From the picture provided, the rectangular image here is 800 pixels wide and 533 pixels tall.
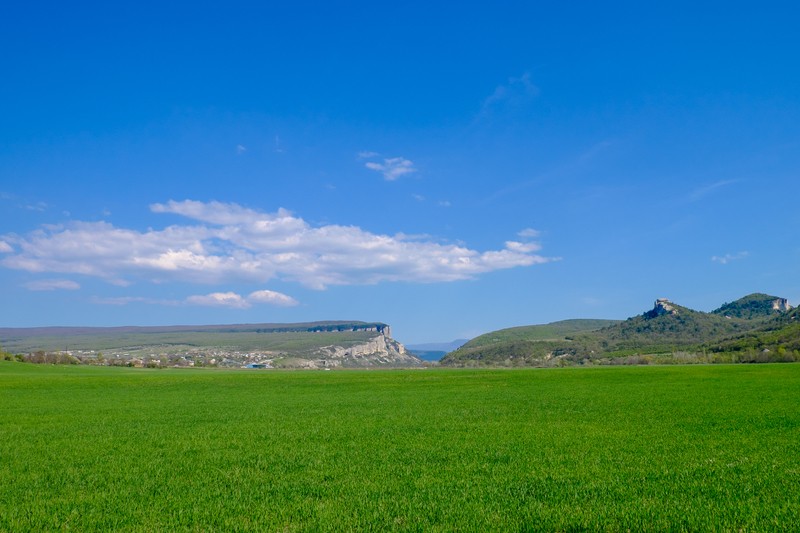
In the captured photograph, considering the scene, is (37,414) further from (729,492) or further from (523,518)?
(729,492)

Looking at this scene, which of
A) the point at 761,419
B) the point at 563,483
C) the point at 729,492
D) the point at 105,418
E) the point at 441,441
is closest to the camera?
the point at 729,492

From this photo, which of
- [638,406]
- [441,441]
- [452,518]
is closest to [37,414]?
[441,441]

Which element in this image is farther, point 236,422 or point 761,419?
point 236,422

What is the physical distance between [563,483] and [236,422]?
17393mm

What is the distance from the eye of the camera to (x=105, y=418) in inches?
1049

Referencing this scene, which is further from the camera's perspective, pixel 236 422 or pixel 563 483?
pixel 236 422

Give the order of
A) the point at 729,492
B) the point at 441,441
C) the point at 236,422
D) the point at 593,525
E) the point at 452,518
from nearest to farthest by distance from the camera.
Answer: the point at 593,525
the point at 452,518
the point at 729,492
the point at 441,441
the point at 236,422

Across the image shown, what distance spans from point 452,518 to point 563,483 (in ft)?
11.4

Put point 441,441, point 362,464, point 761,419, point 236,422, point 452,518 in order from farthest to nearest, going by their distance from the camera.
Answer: point 236,422 → point 761,419 → point 441,441 → point 362,464 → point 452,518

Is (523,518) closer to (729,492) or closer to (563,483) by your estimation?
(563,483)

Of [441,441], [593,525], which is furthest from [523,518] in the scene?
[441,441]

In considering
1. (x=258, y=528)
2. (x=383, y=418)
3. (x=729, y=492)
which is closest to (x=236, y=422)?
(x=383, y=418)

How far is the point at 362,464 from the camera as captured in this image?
1388 cm

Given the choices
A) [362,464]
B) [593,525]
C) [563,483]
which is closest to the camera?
[593,525]
